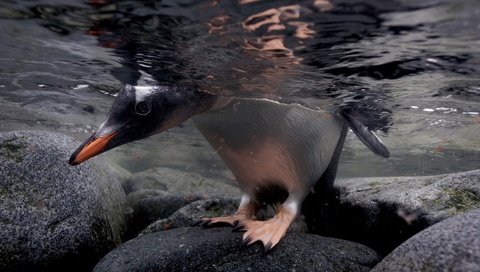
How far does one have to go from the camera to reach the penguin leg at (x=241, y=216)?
433 centimetres

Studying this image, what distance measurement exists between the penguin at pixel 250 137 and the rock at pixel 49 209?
1.33m

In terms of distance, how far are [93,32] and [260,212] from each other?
3.27 m

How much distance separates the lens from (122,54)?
4.82 meters

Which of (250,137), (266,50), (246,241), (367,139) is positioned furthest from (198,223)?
(367,139)

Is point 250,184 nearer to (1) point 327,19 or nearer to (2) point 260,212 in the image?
(2) point 260,212

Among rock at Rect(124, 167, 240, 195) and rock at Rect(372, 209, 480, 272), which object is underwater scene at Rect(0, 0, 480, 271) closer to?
rock at Rect(372, 209, 480, 272)

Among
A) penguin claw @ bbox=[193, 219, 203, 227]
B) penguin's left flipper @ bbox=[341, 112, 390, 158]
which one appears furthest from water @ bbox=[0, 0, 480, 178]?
penguin claw @ bbox=[193, 219, 203, 227]

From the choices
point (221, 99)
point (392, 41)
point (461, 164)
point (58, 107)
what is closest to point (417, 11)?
point (392, 41)

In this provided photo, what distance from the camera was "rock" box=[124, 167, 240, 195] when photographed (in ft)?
48.0

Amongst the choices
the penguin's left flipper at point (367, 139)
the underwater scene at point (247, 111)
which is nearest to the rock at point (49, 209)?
the underwater scene at point (247, 111)

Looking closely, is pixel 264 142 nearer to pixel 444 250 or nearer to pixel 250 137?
pixel 250 137

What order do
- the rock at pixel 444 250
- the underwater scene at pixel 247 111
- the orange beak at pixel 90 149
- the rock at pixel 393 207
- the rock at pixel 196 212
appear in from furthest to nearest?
1. the rock at pixel 196 212
2. the rock at pixel 393 207
3. the underwater scene at pixel 247 111
4. the orange beak at pixel 90 149
5. the rock at pixel 444 250

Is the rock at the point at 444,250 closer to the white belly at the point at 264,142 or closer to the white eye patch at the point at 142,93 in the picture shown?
the white belly at the point at 264,142

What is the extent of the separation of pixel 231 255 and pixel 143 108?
1706 millimetres
